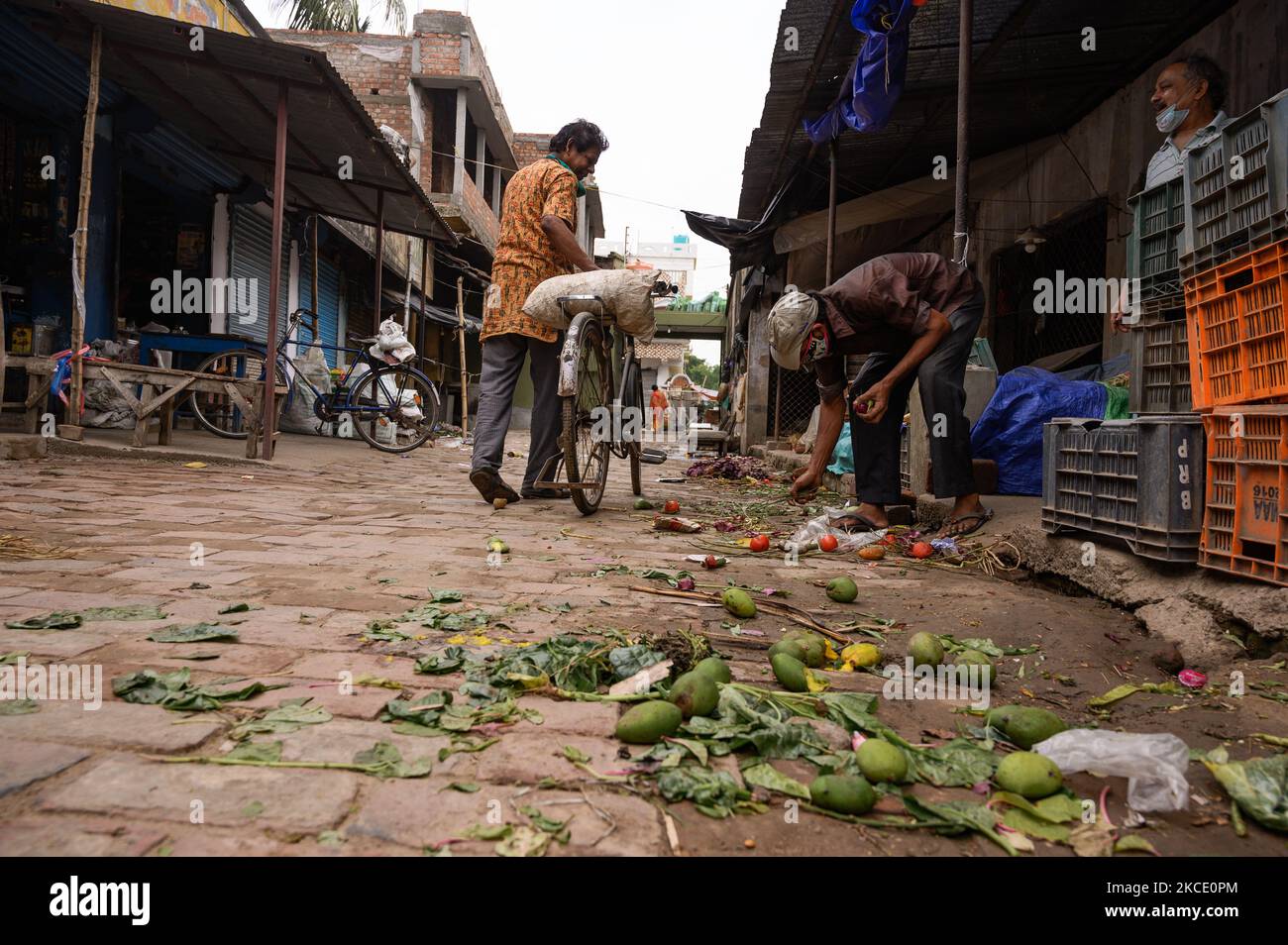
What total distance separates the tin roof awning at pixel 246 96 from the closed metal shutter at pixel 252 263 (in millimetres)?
763

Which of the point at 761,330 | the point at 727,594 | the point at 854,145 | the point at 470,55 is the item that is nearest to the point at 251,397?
the point at 727,594

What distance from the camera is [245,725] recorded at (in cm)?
146

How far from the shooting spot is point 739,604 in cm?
250

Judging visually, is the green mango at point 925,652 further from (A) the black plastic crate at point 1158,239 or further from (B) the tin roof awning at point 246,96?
(B) the tin roof awning at point 246,96

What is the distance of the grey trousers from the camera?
4.93m

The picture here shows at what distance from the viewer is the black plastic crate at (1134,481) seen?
2434 millimetres

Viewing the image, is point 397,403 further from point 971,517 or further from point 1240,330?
point 1240,330

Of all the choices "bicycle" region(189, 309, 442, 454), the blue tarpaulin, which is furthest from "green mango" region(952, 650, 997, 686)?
"bicycle" region(189, 309, 442, 454)

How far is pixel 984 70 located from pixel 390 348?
707 cm

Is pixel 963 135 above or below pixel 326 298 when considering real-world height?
below

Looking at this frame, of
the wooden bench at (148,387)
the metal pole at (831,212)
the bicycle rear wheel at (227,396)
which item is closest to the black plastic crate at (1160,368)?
the metal pole at (831,212)

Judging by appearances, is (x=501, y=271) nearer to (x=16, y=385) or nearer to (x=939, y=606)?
(x=939, y=606)

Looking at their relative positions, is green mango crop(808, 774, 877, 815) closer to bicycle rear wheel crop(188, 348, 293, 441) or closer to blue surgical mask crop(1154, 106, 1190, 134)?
blue surgical mask crop(1154, 106, 1190, 134)

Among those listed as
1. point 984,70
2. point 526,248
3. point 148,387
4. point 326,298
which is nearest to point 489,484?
point 526,248
